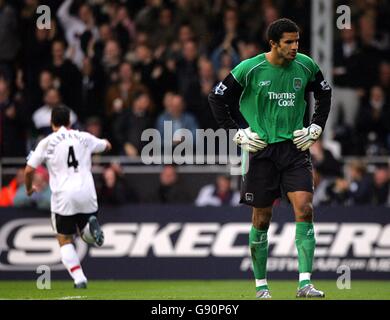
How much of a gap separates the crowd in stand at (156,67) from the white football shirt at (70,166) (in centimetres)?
385

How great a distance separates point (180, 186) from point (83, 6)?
4189 mm

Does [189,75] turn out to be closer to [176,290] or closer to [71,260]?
[176,290]

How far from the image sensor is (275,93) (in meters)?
12.0

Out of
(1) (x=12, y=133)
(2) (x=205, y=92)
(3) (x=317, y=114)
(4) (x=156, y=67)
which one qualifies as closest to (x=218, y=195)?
(2) (x=205, y=92)

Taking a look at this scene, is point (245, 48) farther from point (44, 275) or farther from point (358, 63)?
point (44, 275)

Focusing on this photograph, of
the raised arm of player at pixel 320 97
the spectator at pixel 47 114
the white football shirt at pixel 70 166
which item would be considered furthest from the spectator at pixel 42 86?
the raised arm of player at pixel 320 97

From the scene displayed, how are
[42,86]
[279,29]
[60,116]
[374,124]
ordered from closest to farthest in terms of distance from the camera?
[279,29] < [60,116] < [374,124] < [42,86]

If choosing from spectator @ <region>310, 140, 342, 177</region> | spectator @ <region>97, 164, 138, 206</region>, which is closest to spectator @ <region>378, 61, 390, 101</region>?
spectator @ <region>310, 140, 342, 177</region>

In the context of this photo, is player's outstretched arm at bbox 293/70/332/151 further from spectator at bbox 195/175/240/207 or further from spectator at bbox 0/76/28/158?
spectator at bbox 0/76/28/158

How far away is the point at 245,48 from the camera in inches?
811

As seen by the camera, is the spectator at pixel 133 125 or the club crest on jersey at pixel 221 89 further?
the spectator at pixel 133 125

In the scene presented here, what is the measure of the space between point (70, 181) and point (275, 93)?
401 centimetres

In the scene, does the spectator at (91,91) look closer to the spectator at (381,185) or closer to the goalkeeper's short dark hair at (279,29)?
the spectator at (381,185)

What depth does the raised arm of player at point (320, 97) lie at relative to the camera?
12.2 m
